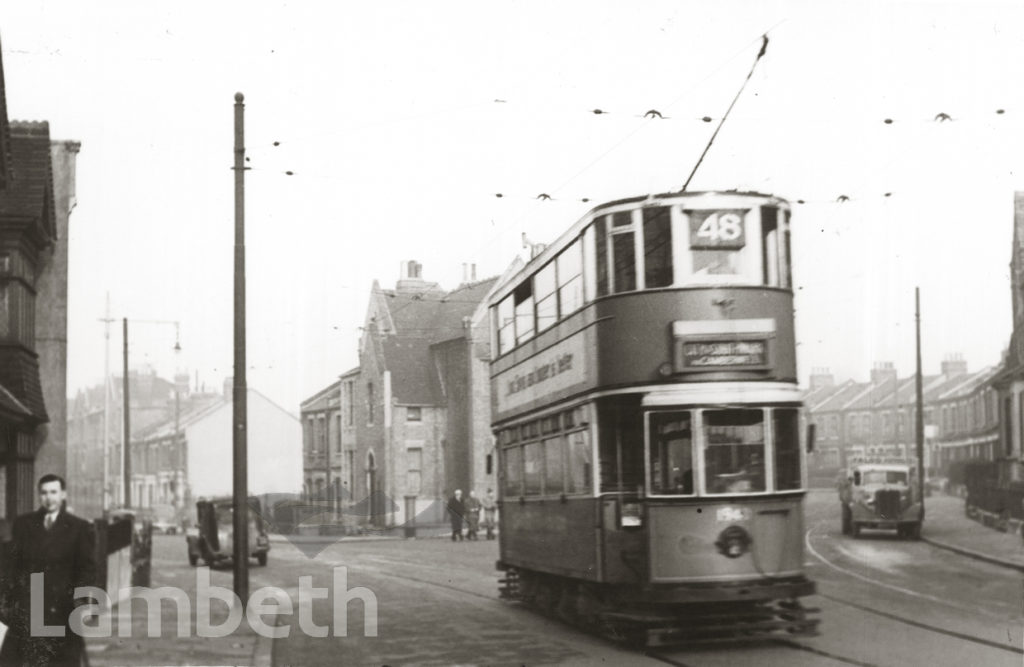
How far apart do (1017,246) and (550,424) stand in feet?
87.6

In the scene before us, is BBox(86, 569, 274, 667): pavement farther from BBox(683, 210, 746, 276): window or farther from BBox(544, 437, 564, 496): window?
BBox(683, 210, 746, 276): window

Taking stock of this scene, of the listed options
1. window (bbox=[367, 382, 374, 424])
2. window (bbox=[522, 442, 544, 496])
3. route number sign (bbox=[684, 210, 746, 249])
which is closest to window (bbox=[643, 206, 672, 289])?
route number sign (bbox=[684, 210, 746, 249])

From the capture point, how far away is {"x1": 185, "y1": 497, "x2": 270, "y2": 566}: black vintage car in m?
27.3

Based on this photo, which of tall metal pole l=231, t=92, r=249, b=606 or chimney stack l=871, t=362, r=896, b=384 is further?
chimney stack l=871, t=362, r=896, b=384

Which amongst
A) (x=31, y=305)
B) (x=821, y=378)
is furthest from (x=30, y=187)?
(x=821, y=378)

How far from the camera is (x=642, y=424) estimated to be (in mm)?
11961

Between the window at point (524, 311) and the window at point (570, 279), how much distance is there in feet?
4.42

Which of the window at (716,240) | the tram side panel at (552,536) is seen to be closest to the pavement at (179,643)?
the tram side panel at (552,536)

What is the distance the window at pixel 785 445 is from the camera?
11.9 meters

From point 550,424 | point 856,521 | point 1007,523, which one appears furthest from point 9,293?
point 1007,523

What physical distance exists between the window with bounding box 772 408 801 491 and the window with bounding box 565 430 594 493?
1.94 m

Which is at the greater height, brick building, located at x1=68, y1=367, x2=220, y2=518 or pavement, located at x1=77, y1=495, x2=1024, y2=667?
brick building, located at x1=68, y1=367, x2=220, y2=518

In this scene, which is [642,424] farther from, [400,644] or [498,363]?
[498,363]

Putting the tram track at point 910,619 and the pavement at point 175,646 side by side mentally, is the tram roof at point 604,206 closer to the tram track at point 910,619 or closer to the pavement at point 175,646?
the tram track at point 910,619
